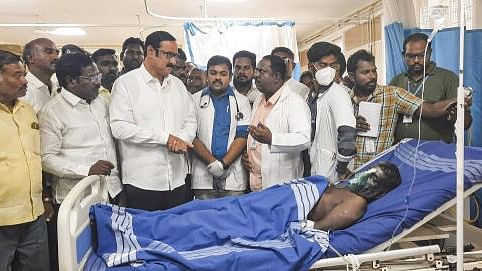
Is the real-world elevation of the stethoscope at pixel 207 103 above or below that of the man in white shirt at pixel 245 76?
below

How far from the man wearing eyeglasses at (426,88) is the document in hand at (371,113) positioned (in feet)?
0.55

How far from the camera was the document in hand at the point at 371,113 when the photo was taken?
2.38 meters

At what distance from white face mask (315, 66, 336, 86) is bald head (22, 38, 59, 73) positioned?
5.01ft

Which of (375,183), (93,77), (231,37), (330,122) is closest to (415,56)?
(330,122)

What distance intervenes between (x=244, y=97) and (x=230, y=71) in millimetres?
181

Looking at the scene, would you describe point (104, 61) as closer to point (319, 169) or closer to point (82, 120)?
point (82, 120)

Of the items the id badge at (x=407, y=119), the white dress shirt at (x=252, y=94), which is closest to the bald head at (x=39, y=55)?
the white dress shirt at (x=252, y=94)

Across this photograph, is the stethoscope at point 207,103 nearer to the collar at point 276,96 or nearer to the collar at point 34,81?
the collar at point 276,96

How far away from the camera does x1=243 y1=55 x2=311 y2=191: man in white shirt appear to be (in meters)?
2.33

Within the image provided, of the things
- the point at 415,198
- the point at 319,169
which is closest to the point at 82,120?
the point at 319,169

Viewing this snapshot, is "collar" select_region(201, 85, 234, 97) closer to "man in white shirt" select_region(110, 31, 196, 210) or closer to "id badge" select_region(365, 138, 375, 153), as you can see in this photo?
"man in white shirt" select_region(110, 31, 196, 210)

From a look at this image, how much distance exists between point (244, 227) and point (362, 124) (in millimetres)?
902

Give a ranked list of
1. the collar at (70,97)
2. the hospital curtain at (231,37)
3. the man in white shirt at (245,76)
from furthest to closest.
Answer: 1. the hospital curtain at (231,37)
2. the man in white shirt at (245,76)
3. the collar at (70,97)

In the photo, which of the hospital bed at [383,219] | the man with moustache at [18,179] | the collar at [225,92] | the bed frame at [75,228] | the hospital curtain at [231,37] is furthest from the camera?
the hospital curtain at [231,37]
